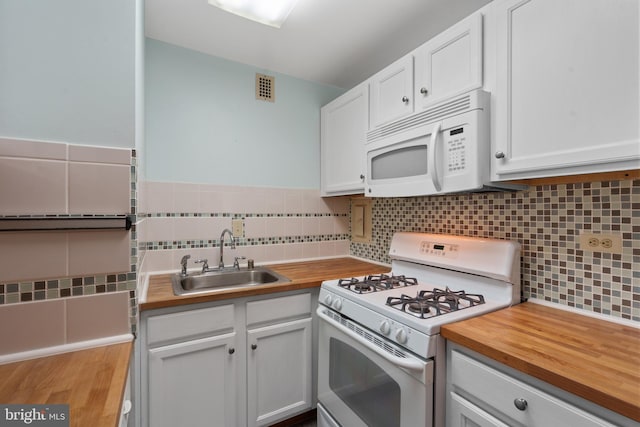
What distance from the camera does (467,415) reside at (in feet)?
3.19

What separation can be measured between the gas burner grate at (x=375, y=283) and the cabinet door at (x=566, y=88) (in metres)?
0.74

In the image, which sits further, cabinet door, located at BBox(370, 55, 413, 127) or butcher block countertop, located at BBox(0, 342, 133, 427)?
cabinet door, located at BBox(370, 55, 413, 127)

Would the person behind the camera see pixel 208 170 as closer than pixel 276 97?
Yes

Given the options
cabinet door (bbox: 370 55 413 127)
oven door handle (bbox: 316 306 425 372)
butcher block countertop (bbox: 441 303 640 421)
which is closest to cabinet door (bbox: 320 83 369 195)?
cabinet door (bbox: 370 55 413 127)

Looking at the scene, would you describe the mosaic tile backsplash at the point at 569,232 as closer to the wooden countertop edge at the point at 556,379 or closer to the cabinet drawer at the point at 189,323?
the wooden countertop edge at the point at 556,379

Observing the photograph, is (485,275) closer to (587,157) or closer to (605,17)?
(587,157)

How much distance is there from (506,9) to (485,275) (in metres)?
1.12

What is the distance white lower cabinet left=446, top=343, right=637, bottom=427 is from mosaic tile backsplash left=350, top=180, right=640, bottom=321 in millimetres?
606

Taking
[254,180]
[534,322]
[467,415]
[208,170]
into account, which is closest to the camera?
[467,415]

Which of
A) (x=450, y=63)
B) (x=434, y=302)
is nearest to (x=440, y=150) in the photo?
(x=450, y=63)

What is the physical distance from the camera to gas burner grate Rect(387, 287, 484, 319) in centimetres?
117

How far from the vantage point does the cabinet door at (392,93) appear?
158 cm

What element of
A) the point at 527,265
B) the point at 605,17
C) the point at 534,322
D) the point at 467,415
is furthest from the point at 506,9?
the point at 467,415

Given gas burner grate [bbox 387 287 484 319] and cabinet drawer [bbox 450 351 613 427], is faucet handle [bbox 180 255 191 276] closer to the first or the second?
gas burner grate [bbox 387 287 484 319]
